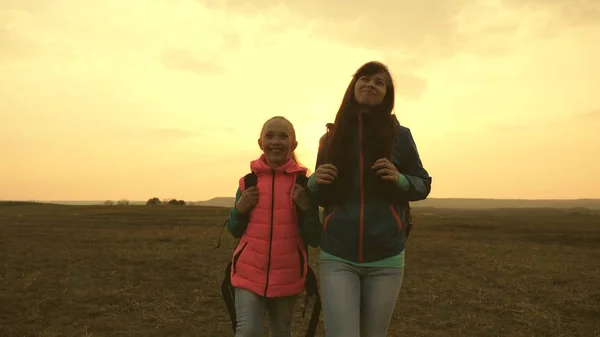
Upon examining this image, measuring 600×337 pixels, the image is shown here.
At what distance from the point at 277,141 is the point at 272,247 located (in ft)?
2.71

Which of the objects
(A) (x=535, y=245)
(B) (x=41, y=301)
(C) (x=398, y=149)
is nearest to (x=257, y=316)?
(C) (x=398, y=149)

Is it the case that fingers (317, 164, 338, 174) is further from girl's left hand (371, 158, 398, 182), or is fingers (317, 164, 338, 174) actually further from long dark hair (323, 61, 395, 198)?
girl's left hand (371, 158, 398, 182)

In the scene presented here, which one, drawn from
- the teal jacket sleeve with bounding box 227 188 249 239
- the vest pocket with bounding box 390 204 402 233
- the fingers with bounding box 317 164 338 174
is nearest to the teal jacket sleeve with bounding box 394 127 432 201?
the vest pocket with bounding box 390 204 402 233

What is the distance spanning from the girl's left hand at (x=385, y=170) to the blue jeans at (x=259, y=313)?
1315 mm

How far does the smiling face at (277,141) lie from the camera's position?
13.0 ft

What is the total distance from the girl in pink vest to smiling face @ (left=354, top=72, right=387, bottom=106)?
0.78 metres

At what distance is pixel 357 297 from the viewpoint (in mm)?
3301

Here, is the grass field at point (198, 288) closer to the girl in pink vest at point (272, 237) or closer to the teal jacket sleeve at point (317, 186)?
the girl in pink vest at point (272, 237)

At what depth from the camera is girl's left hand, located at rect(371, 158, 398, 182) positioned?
10.6 ft

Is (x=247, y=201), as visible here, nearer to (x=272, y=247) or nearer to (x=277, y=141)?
(x=272, y=247)

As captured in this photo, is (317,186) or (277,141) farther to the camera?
(277,141)

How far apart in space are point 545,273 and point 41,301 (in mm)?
10565

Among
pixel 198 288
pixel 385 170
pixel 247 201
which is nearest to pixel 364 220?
pixel 385 170

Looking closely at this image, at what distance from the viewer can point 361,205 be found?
3.32 metres
